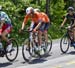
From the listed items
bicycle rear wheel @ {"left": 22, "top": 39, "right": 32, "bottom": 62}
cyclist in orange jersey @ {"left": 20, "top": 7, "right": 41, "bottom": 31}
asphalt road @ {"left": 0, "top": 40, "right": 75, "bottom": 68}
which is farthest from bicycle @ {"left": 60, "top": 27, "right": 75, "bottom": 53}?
bicycle rear wheel @ {"left": 22, "top": 39, "right": 32, "bottom": 62}

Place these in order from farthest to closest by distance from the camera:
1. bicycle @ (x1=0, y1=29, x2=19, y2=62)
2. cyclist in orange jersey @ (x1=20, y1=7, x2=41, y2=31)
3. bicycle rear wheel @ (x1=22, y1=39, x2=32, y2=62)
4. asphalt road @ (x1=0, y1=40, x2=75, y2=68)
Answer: cyclist in orange jersey @ (x1=20, y1=7, x2=41, y2=31) < bicycle rear wheel @ (x1=22, y1=39, x2=32, y2=62) < bicycle @ (x1=0, y1=29, x2=19, y2=62) < asphalt road @ (x1=0, y1=40, x2=75, y2=68)

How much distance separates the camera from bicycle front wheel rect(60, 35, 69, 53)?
45.6 feet

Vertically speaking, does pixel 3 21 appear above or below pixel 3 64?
above

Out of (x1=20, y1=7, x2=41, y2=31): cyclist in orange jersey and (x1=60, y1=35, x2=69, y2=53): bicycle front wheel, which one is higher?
(x1=20, y1=7, x2=41, y2=31): cyclist in orange jersey

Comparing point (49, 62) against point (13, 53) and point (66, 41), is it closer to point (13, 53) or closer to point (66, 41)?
point (13, 53)

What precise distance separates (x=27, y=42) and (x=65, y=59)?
151 centimetres

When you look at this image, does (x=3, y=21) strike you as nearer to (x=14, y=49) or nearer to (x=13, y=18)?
(x=14, y=49)

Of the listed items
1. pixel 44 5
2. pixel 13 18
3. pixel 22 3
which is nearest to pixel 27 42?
pixel 13 18

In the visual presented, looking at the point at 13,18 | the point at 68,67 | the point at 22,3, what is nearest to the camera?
the point at 68,67

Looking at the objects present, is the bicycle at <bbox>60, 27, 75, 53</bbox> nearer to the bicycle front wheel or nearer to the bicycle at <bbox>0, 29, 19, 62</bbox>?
the bicycle front wheel

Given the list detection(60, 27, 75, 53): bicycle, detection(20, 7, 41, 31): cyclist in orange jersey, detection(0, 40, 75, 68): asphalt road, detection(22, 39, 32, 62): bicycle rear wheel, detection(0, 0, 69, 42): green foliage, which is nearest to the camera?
detection(0, 40, 75, 68): asphalt road

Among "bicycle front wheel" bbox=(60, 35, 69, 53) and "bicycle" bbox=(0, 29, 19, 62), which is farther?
"bicycle front wheel" bbox=(60, 35, 69, 53)

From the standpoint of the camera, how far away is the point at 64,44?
14.0m

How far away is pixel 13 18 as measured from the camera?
23844 mm
